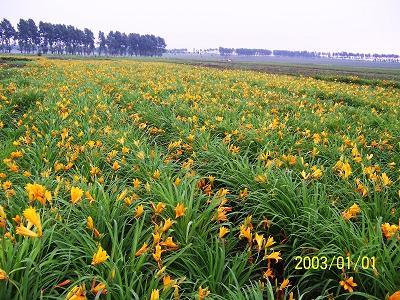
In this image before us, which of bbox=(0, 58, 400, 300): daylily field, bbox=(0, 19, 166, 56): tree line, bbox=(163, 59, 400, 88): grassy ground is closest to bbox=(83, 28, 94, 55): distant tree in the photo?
bbox=(0, 19, 166, 56): tree line

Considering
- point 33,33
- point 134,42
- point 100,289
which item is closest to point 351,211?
point 100,289

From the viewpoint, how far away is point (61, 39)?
102 metres

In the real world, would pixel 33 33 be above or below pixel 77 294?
above

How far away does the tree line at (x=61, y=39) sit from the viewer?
314 ft

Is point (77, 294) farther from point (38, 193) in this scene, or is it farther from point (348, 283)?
point (348, 283)

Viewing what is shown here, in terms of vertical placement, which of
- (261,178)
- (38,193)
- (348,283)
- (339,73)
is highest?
(339,73)

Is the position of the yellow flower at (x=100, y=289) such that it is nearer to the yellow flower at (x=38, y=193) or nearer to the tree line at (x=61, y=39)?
the yellow flower at (x=38, y=193)

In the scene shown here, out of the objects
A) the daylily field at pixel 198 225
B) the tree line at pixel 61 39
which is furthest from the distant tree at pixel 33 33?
the daylily field at pixel 198 225

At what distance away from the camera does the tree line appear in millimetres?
95812

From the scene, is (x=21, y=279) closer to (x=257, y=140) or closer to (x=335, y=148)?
(x=257, y=140)

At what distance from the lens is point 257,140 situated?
471 cm
